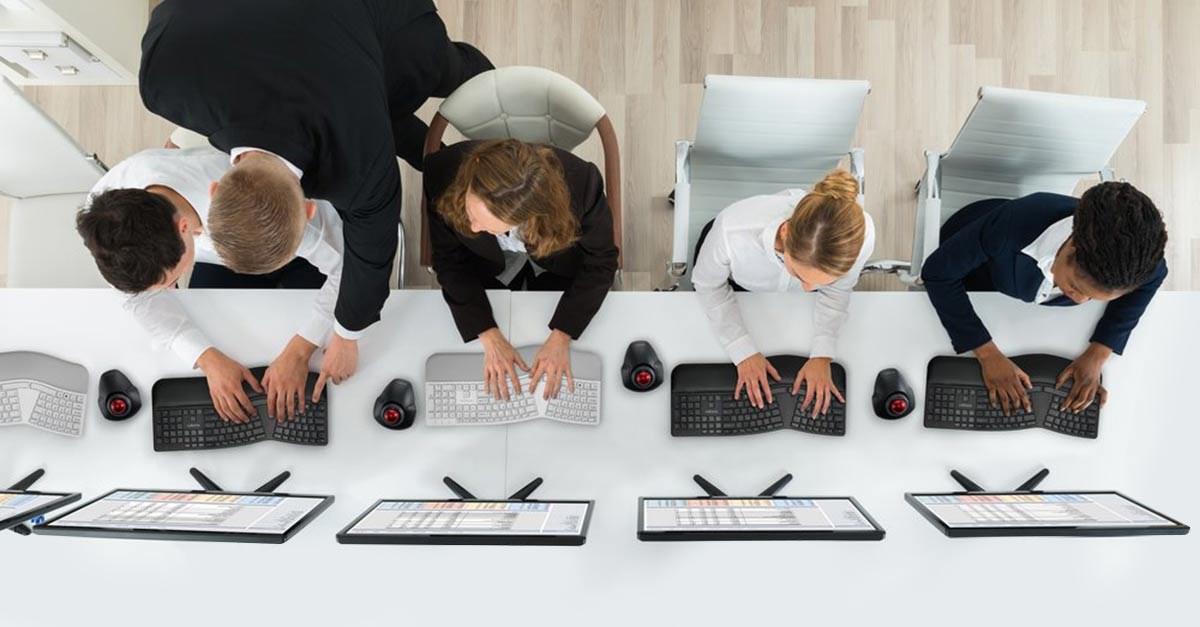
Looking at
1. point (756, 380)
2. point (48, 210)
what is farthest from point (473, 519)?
point (48, 210)

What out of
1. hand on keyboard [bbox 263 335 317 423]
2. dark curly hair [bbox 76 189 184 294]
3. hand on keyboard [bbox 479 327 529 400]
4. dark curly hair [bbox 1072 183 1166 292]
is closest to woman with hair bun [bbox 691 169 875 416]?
dark curly hair [bbox 1072 183 1166 292]

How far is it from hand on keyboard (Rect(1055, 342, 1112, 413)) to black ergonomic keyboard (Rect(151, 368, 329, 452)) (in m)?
1.99

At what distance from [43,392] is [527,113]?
1.51m

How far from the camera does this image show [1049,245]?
5.01 ft

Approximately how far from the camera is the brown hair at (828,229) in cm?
139

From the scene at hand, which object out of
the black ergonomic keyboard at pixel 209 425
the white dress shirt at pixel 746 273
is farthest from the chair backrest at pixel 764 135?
the black ergonomic keyboard at pixel 209 425

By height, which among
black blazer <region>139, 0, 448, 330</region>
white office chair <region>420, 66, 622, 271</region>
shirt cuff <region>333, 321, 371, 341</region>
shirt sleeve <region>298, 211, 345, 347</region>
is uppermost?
white office chair <region>420, 66, 622, 271</region>

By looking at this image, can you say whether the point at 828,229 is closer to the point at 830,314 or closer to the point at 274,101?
the point at 830,314

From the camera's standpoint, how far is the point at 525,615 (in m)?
1.51

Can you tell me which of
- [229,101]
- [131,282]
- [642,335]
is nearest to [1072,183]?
[642,335]

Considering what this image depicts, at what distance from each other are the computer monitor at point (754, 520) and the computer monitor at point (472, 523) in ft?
0.51

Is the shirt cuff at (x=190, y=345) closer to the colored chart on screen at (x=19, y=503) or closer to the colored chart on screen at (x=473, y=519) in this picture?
the colored chart on screen at (x=19, y=503)

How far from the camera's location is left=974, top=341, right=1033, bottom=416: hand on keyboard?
1.71 metres

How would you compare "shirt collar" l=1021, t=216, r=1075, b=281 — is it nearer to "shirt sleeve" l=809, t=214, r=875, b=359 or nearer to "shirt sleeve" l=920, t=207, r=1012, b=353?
"shirt sleeve" l=920, t=207, r=1012, b=353
